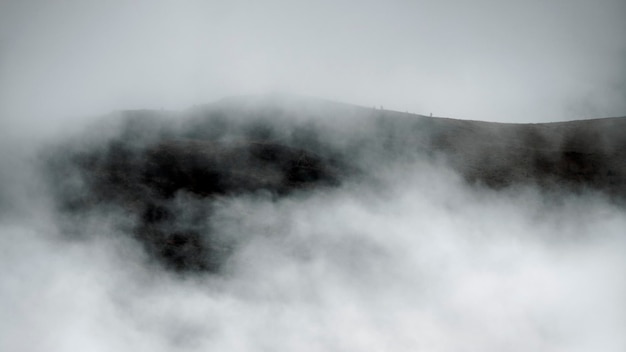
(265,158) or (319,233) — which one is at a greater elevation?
(265,158)

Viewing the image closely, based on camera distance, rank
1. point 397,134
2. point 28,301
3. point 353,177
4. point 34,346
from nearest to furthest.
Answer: point 34,346 → point 28,301 → point 353,177 → point 397,134

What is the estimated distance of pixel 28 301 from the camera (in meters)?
63.1

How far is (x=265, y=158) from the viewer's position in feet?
258

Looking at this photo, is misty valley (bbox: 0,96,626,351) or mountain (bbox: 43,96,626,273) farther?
mountain (bbox: 43,96,626,273)

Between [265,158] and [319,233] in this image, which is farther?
Answer: [265,158]

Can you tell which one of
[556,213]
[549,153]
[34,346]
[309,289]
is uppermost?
[549,153]

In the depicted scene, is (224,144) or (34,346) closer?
(34,346)

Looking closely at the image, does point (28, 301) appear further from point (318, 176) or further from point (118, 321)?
point (318, 176)

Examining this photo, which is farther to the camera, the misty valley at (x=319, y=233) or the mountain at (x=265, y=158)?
the mountain at (x=265, y=158)

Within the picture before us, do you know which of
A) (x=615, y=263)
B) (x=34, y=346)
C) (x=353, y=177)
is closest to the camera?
(x=34, y=346)

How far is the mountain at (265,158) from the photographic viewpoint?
70562 millimetres

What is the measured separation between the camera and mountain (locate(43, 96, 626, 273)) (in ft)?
232

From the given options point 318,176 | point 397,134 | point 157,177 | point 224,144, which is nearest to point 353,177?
point 318,176

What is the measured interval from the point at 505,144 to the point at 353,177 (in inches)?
861
